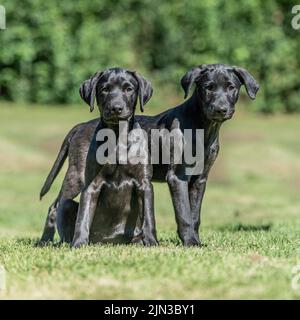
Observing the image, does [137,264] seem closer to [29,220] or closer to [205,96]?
[205,96]

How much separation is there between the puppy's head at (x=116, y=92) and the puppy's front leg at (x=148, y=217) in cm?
70

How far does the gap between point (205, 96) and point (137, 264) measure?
2.21 meters

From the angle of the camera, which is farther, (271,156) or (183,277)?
(271,156)

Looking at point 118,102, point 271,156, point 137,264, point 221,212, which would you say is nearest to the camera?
point 137,264

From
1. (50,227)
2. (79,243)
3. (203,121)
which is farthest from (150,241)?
(50,227)


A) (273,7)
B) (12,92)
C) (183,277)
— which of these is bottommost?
(183,277)

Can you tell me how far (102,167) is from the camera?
8594 mm

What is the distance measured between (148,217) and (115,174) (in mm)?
499

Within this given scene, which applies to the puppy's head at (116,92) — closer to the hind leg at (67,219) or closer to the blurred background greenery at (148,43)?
the hind leg at (67,219)

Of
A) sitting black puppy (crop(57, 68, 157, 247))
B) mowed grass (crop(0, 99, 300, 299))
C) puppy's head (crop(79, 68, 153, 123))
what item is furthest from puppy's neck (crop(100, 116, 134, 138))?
mowed grass (crop(0, 99, 300, 299))

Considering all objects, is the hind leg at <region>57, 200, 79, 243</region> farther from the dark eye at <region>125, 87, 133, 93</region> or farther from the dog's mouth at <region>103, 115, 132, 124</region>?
the dark eye at <region>125, 87, 133, 93</region>

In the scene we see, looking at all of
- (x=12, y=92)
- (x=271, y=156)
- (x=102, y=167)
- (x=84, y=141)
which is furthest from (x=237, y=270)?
(x=12, y=92)

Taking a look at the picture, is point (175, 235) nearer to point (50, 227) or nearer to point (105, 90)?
point (50, 227)

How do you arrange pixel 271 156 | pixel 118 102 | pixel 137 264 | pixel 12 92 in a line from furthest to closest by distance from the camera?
pixel 12 92, pixel 271 156, pixel 118 102, pixel 137 264
